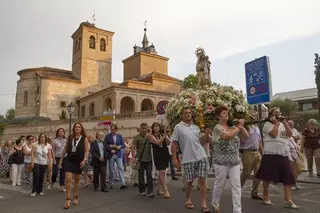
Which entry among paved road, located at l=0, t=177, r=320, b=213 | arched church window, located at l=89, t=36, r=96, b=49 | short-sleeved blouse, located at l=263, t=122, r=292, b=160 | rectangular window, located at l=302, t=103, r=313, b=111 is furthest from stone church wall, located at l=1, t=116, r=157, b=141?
rectangular window, located at l=302, t=103, r=313, b=111

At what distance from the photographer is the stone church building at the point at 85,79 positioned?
43188mm

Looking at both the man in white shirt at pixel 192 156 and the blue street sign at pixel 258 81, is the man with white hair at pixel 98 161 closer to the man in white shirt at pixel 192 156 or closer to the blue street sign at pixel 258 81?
the man in white shirt at pixel 192 156

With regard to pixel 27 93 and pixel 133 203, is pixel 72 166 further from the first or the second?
pixel 27 93

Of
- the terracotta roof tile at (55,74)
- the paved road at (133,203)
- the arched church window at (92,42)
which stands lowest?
the paved road at (133,203)

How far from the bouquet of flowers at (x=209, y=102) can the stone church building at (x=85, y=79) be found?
108ft

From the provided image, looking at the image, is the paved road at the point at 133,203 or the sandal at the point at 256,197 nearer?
the paved road at the point at 133,203

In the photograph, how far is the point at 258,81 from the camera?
9625 millimetres

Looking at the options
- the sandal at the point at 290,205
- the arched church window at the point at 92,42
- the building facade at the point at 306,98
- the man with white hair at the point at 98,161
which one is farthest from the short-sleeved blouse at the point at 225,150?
the building facade at the point at 306,98

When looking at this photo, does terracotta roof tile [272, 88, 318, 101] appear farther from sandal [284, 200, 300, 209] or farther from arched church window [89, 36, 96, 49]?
sandal [284, 200, 300, 209]

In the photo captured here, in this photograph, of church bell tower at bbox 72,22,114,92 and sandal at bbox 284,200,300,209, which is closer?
sandal at bbox 284,200,300,209

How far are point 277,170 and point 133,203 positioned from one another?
3.05 m

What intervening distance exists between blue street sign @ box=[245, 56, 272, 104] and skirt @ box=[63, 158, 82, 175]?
6249 millimetres

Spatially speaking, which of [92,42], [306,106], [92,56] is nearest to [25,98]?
[92,56]

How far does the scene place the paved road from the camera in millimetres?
5410
